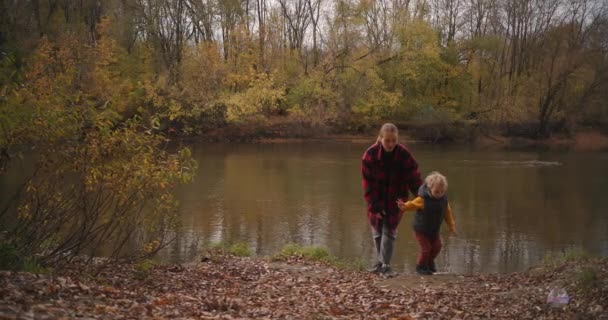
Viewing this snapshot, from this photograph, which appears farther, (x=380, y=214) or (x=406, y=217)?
(x=406, y=217)

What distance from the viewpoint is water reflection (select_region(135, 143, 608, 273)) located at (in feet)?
40.7

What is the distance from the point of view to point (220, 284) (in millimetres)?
7340

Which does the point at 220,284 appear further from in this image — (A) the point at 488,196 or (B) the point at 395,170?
(A) the point at 488,196

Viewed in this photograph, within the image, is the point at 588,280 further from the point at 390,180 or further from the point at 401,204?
the point at 390,180

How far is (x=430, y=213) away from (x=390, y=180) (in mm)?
712

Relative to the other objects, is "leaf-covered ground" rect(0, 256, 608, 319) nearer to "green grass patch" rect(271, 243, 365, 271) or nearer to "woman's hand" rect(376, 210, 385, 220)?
A: "woman's hand" rect(376, 210, 385, 220)

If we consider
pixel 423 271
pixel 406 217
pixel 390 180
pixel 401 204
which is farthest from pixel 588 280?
pixel 406 217

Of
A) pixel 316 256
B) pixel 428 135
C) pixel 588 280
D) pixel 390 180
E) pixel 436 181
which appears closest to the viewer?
pixel 588 280

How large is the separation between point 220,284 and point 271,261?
7.91 ft

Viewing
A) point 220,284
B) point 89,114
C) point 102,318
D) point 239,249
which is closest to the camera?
point 102,318

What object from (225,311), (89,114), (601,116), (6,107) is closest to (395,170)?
(225,311)

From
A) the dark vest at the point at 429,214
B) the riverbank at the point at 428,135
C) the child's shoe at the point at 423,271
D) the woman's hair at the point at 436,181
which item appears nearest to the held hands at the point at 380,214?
the dark vest at the point at 429,214

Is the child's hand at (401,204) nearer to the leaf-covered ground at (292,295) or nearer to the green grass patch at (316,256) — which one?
the leaf-covered ground at (292,295)

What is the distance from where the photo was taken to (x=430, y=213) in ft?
24.5
